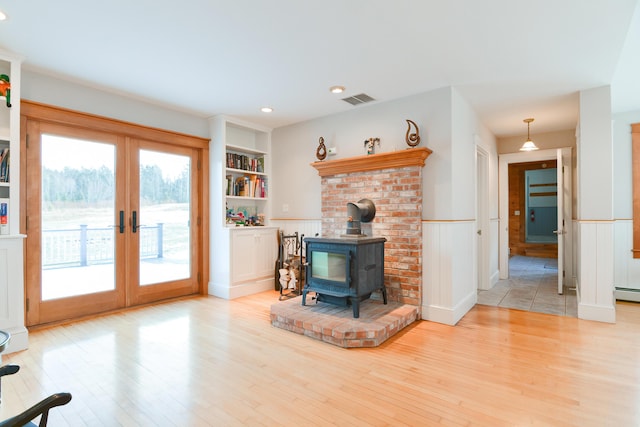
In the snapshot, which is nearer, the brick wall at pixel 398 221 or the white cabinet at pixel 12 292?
the white cabinet at pixel 12 292

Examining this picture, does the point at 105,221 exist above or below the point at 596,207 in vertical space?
below

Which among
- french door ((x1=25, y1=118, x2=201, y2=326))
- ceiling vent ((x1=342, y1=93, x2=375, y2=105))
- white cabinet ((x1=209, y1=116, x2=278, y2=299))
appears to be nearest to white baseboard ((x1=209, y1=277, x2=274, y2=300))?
white cabinet ((x1=209, y1=116, x2=278, y2=299))

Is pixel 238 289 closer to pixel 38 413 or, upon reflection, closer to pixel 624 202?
pixel 38 413

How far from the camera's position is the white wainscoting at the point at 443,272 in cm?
348

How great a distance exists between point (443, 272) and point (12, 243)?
Answer: 4.01 metres

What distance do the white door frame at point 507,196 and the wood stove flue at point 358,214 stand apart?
2.98 m

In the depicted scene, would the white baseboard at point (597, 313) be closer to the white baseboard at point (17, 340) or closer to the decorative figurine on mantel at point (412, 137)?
the decorative figurine on mantel at point (412, 137)

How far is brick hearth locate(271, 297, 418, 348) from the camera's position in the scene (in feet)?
9.41

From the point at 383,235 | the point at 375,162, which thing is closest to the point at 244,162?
the point at 375,162

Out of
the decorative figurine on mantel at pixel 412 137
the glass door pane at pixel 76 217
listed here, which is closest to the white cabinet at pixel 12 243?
the glass door pane at pixel 76 217

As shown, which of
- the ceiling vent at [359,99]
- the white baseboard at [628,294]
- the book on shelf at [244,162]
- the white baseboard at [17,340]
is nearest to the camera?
the white baseboard at [17,340]

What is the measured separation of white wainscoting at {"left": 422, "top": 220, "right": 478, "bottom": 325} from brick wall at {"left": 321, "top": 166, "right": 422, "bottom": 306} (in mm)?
86

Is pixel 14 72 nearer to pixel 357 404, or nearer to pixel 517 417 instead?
pixel 357 404

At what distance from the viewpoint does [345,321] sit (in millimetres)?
3107
